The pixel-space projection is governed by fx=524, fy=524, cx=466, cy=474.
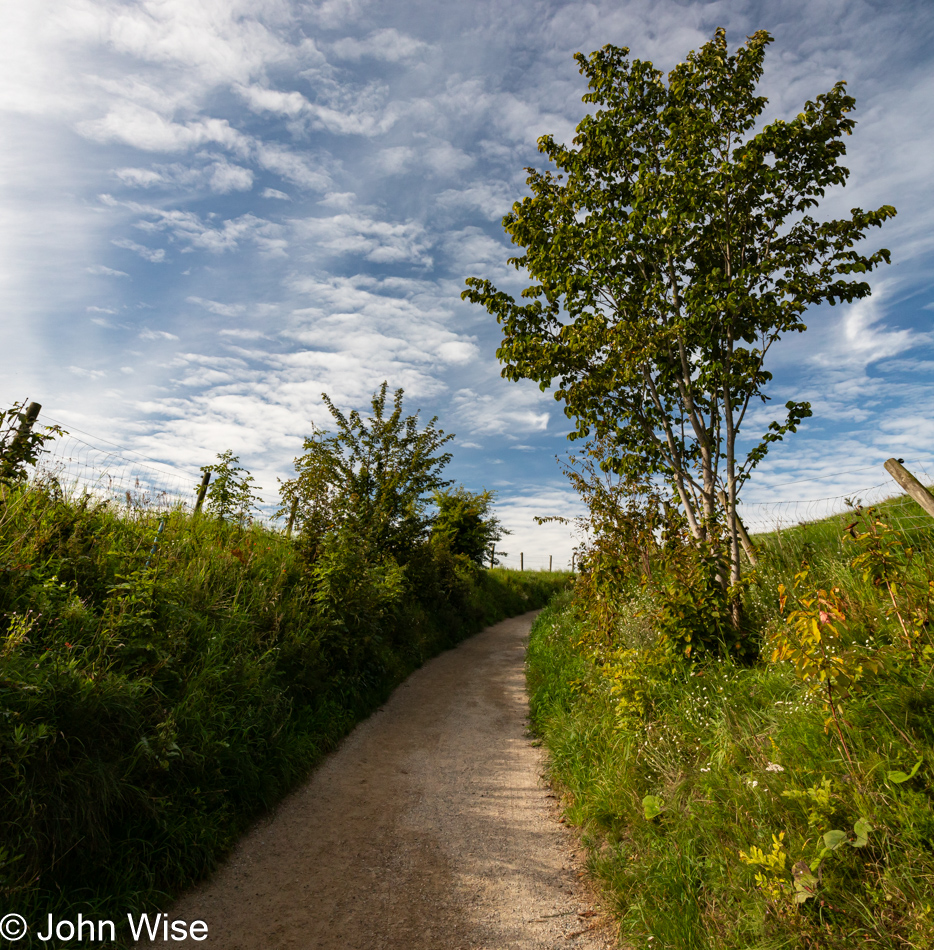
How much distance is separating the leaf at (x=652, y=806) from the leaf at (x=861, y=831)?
5.07 feet

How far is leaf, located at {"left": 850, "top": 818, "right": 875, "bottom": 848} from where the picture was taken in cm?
285

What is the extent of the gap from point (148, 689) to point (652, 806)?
4.53 m

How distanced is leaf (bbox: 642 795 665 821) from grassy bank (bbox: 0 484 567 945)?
145 inches

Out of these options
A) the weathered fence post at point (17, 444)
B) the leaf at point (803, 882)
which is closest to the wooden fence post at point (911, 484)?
the leaf at point (803, 882)

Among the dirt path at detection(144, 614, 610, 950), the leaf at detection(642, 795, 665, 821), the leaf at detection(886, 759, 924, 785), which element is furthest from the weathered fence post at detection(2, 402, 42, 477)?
the leaf at detection(886, 759, 924, 785)

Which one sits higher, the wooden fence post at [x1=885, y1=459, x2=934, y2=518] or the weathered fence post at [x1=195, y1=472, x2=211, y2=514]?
the weathered fence post at [x1=195, y1=472, x2=211, y2=514]

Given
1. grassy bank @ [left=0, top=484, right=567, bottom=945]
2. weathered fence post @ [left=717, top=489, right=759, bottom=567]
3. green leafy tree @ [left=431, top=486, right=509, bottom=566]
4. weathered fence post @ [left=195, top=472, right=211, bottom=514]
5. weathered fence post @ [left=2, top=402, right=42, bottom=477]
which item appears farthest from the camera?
green leafy tree @ [left=431, top=486, right=509, bottom=566]

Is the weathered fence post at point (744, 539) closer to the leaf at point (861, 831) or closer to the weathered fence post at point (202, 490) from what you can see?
the leaf at point (861, 831)

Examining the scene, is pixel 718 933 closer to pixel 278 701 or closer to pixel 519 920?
pixel 519 920

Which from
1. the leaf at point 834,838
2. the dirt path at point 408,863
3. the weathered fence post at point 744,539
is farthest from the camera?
the weathered fence post at point 744,539

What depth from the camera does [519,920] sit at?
13.4 ft

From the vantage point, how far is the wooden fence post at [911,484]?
18.9 feet

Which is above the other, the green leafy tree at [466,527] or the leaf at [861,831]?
the green leafy tree at [466,527]

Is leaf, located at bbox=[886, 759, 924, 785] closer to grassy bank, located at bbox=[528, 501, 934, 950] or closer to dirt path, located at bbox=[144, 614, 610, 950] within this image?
grassy bank, located at bbox=[528, 501, 934, 950]
